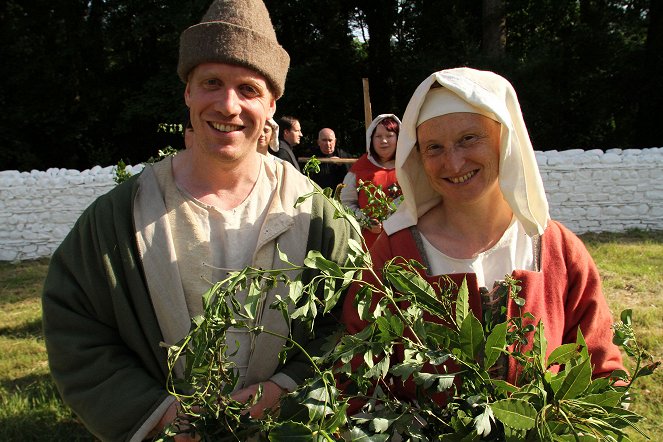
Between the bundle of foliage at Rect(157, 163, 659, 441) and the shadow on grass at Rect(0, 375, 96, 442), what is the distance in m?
2.70

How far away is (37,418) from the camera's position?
390cm

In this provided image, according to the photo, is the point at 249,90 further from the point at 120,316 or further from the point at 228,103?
the point at 120,316

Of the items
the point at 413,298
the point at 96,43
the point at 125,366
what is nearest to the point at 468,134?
the point at 413,298

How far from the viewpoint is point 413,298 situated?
143 cm

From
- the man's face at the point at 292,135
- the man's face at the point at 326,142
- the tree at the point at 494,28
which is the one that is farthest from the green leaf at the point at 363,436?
the tree at the point at 494,28

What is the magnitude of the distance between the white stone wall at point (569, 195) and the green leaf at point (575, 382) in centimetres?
934

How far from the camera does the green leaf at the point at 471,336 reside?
130 cm

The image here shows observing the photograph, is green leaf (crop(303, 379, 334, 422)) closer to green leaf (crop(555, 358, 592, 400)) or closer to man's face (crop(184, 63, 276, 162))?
green leaf (crop(555, 358, 592, 400))

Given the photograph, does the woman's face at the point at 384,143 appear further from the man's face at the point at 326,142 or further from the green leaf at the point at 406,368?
the green leaf at the point at 406,368

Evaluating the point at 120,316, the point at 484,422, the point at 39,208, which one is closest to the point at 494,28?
the point at 39,208

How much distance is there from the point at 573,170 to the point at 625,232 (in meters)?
1.26

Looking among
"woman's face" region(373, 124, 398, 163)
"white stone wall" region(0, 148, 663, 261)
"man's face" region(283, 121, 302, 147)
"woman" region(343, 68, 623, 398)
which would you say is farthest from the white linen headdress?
"white stone wall" region(0, 148, 663, 261)

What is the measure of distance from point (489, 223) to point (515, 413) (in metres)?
0.82

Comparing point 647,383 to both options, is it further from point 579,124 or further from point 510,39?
point 510,39
